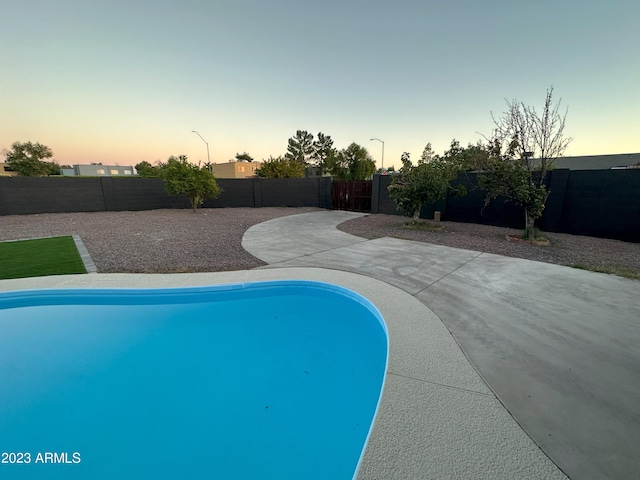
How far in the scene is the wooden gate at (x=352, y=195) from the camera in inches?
592

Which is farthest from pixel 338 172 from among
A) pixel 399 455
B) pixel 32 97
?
pixel 399 455

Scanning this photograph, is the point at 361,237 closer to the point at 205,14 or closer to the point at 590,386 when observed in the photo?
the point at 590,386

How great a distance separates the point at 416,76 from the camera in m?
13.1

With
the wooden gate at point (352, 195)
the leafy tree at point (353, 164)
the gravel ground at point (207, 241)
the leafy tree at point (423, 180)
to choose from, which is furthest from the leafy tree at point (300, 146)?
the leafy tree at point (423, 180)

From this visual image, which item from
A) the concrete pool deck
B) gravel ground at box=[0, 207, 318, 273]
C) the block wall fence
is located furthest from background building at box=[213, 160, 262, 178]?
the concrete pool deck

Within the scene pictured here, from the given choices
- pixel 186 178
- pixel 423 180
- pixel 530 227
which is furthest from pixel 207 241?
pixel 530 227

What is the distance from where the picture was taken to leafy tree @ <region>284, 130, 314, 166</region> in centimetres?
4650

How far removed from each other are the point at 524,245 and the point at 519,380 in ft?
21.8

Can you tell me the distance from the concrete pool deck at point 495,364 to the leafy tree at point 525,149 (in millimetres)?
2868

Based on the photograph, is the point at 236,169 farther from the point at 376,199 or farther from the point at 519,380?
the point at 519,380

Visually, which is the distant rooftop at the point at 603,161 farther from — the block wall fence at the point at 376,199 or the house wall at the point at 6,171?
the house wall at the point at 6,171

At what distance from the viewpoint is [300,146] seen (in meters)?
47.1

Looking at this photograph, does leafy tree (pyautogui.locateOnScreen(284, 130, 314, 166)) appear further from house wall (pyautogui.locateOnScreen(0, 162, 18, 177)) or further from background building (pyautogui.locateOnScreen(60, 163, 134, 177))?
background building (pyautogui.locateOnScreen(60, 163, 134, 177))

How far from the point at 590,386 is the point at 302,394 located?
8.62ft
